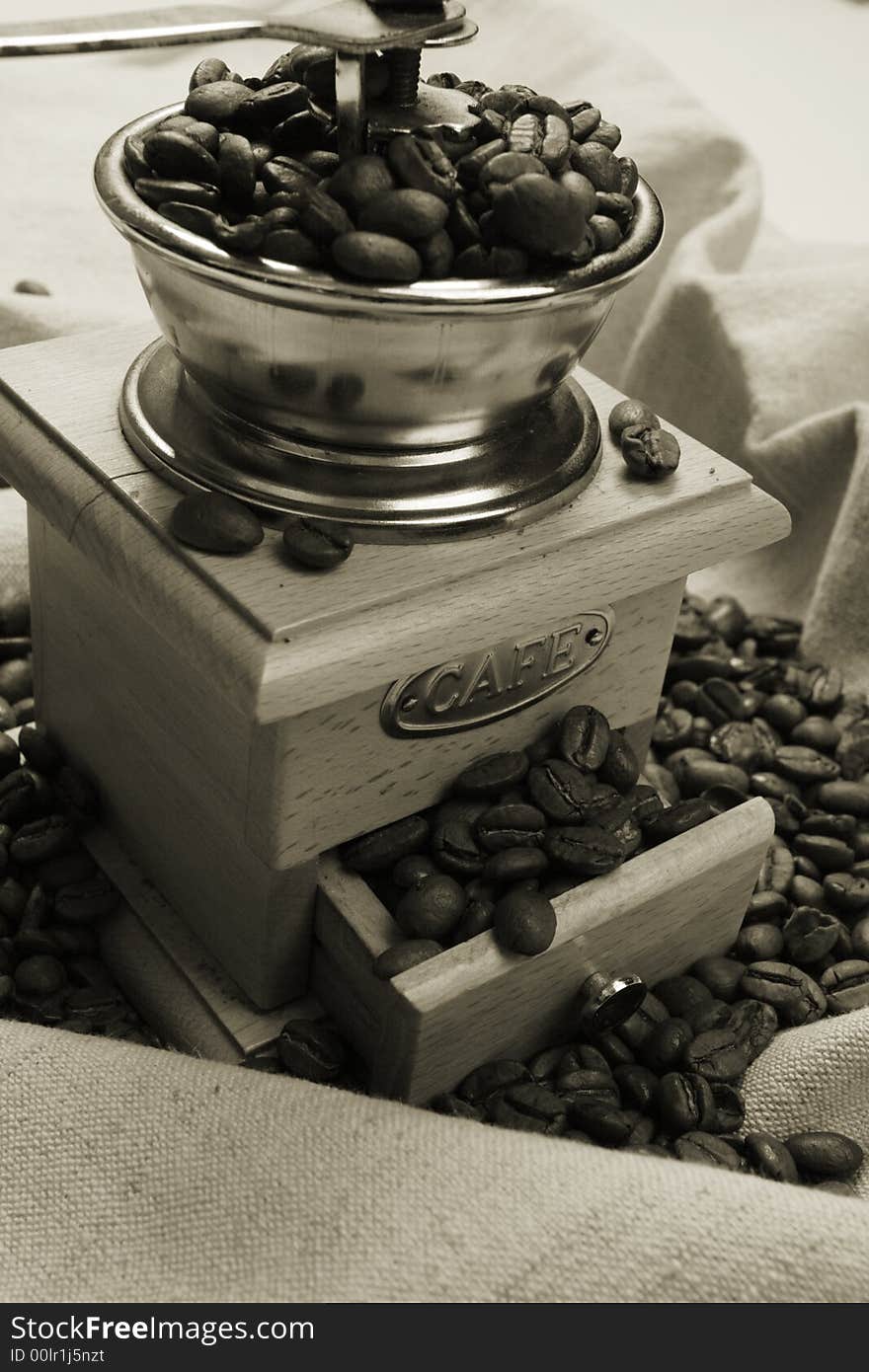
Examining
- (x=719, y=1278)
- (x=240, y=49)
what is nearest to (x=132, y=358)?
(x=719, y=1278)

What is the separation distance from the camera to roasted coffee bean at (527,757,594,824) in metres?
1.04

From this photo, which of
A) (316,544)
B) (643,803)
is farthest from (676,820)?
(316,544)

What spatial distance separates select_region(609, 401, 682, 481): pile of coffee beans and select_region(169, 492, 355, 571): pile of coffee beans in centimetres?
24

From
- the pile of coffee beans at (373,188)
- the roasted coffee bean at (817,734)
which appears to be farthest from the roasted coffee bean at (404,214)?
the roasted coffee bean at (817,734)

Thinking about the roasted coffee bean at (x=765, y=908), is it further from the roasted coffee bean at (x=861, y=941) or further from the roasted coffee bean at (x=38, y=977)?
the roasted coffee bean at (x=38, y=977)

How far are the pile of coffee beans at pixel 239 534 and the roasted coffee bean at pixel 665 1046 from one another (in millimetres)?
418

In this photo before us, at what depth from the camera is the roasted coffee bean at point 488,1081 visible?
3.43 ft

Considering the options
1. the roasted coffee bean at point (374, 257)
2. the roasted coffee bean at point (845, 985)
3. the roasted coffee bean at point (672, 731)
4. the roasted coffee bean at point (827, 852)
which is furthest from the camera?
the roasted coffee bean at point (672, 731)

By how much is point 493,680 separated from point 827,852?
415mm

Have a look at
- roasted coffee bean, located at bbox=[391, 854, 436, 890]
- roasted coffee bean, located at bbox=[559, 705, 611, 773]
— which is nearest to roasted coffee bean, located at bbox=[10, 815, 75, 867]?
roasted coffee bean, located at bbox=[391, 854, 436, 890]

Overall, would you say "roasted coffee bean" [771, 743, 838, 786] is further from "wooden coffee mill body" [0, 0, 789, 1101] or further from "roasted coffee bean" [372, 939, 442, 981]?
"roasted coffee bean" [372, 939, 442, 981]

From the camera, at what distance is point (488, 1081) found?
1.05 m

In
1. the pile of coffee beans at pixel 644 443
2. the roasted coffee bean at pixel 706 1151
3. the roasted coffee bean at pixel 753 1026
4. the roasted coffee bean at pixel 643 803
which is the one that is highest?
the pile of coffee beans at pixel 644 443

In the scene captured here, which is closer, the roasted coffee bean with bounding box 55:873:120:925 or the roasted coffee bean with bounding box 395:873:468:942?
the roasted coffee bean with bounding box 395:873:468:942
